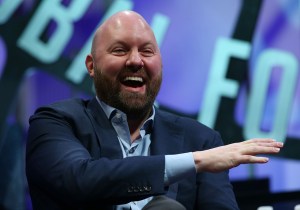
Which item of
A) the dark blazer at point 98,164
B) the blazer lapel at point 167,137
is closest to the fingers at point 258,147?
the dark blazer at point 98,164

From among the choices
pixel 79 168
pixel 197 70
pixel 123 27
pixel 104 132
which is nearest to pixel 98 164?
pixel 79 168

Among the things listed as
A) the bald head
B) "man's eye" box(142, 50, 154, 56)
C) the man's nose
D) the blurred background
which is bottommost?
the blurred background

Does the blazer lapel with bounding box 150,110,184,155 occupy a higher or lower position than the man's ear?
lower

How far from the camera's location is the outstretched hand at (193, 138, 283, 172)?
106 cm

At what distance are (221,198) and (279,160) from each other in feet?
4.12

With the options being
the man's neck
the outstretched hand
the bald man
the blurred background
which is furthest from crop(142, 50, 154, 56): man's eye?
the blurred background

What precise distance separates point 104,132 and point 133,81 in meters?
0.15

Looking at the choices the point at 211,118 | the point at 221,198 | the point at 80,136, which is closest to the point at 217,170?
the point at 221,198

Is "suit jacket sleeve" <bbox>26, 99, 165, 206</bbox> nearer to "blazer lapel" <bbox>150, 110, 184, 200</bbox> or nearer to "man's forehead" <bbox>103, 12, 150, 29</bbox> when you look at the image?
"blazer lapel" <bbox>150, 110, 184, 200</bbox>

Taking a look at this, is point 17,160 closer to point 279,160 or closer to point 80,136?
point 80,136

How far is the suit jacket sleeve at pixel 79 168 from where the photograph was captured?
1.06 meters

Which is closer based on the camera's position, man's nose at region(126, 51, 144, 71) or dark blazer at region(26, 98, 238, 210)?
dark blazer at region(26, 98, 238, 210)

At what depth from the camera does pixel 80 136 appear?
1.25m

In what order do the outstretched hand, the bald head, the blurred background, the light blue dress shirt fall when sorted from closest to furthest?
1. the outstretched hand
2. the light blue dress shirt
3. the bald head
4. the blurred background
